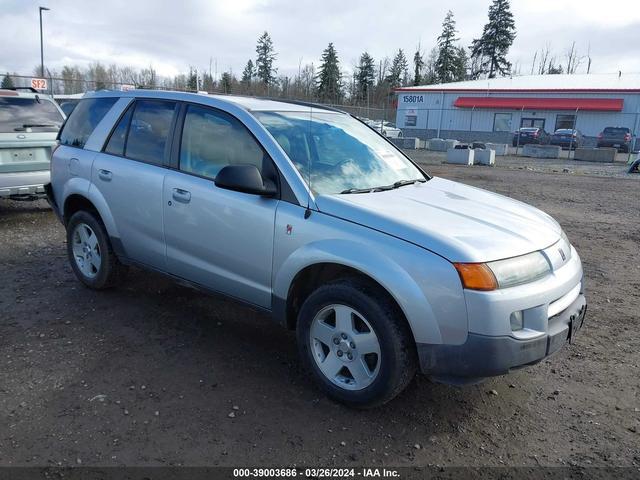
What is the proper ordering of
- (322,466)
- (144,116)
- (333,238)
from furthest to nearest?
(144,116), (333,238), (322,466)

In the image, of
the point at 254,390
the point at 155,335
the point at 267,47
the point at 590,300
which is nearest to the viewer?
the point at 254,390

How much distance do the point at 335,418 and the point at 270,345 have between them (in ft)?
3.49

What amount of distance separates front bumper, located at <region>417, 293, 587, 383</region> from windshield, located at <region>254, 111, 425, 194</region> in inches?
49.6

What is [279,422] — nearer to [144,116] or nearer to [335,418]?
[335,418]

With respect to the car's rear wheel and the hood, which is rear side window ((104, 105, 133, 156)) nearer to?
the car's rear wheel

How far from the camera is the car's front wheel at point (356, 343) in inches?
113

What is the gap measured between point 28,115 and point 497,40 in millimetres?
73101

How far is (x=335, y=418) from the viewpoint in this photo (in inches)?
120

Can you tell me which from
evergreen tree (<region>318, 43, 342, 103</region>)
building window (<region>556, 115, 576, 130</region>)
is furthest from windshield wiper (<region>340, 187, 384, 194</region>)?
evergreen tree (<region>318, 43, 342, 103</region>)

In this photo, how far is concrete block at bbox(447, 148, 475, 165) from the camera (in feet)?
70.4

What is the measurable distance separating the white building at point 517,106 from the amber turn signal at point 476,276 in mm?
34853

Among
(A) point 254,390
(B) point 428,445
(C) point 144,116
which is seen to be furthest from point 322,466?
(C) point 144,116

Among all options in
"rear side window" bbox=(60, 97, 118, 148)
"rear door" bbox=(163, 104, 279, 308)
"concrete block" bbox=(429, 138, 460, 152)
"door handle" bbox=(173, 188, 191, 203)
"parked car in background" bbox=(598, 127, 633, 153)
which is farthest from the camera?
"parked car in background" bbox=(598, 127, 633, 153)

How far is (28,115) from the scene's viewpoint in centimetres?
774
